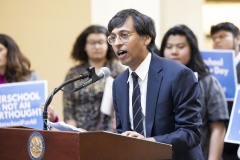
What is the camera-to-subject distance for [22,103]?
462 centimetres

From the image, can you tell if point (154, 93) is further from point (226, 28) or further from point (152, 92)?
point (226, 28)

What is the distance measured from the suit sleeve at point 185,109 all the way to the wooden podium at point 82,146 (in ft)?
0.88

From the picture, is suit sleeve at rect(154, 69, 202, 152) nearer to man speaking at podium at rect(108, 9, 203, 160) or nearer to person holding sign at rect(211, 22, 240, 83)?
man speaking at podium at rect(108, 9, 203, 160)

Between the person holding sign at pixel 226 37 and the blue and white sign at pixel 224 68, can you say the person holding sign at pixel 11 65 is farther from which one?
the person holding sign at pixel 226 37

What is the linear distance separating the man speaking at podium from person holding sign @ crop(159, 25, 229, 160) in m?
1.14

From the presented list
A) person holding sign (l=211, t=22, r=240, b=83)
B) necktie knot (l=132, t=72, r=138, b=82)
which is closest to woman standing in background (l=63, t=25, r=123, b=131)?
person holding sign (l=211, t=22, r=240, b=83)

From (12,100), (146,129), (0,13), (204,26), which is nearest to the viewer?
(146,129)

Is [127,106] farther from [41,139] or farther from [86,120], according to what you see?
[86,120]

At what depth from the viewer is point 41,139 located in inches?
105

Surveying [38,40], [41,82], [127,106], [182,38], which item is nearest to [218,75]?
[182,38]

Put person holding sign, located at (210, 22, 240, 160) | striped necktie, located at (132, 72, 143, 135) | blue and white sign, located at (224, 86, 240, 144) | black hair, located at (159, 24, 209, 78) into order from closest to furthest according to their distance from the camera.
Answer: striped necktie, located at (132, 72, 143, 135), blue and white sign, located at (224, 86, 240, 144), black hair, located at (159, 24, 209, 78), person holding sign, located at (210, 22, 240, 160)

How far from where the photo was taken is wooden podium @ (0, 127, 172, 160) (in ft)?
8.26

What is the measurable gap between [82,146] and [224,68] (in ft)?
9.24

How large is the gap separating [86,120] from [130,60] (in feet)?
6.19
